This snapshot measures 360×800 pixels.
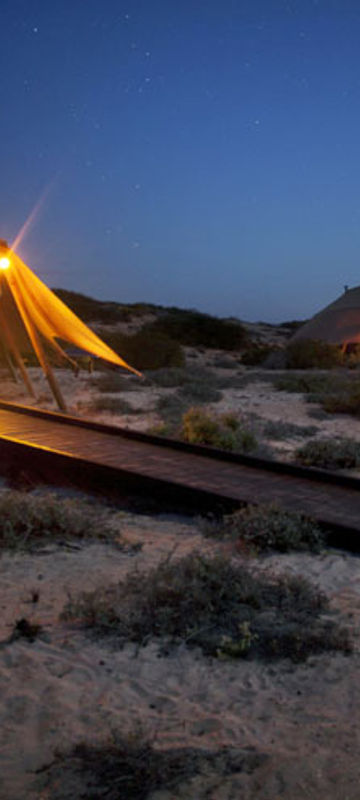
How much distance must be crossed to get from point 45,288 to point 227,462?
14.7 ft

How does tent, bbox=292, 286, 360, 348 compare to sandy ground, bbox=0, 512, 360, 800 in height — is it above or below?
above

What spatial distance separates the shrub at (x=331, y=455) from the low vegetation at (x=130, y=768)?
5.17 m

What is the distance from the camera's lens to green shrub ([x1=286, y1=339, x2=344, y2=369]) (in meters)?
19.5

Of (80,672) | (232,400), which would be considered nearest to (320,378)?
(232,400)

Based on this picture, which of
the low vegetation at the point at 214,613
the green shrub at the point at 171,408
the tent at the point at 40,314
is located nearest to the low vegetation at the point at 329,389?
the green shrub at the point at 171,408

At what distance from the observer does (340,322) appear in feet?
65.9

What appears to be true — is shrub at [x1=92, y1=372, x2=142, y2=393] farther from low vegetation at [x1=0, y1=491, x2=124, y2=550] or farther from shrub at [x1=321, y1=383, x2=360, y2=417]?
low vegetation at [x1=0, y1=491, x2=124, y2=550]

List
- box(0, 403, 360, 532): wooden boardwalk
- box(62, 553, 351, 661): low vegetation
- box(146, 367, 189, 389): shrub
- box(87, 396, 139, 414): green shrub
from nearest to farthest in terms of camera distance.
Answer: box(62, 553, 351, 661): low vegetation → box(0, 403, 360, 532): wooden boardwalk → box(87, 396, 139, 414): green shrub → box(146, 367, 189, 389): shrub

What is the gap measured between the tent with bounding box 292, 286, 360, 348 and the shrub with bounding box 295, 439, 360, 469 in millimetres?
13058

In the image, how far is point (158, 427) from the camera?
848 cm

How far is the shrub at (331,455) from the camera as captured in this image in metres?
7.16

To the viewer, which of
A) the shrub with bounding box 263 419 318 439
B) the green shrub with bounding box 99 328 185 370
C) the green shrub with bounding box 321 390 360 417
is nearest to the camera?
the shrub with bounding box 263 419 318 439

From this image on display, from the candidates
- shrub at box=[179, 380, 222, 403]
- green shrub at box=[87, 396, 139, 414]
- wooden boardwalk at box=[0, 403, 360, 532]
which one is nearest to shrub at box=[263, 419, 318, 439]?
wooden boardwalk at box=[0, 403, 360, 532]

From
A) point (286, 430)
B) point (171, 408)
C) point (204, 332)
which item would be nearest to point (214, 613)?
point (286, 430)
